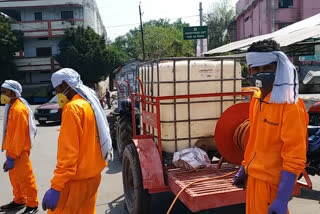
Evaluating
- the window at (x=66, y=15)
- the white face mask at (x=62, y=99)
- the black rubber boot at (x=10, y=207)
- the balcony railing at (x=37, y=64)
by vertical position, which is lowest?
the black rubber boot at (x=10, y=207)

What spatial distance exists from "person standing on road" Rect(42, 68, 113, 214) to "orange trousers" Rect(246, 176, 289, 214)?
1.38 metres

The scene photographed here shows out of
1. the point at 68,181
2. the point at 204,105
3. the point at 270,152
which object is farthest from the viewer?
the point at 204,105

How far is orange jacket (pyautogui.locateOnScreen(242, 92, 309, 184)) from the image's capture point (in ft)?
6.97

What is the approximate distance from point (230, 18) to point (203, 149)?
42736 millimetres

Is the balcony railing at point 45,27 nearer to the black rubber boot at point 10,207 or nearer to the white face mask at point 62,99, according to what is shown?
the black rubber boot at point 10,207

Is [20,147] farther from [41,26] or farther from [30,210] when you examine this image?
[41,26]

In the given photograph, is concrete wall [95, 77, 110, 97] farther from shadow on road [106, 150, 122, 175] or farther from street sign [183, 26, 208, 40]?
shadow on road [106, 150, 122, 175]

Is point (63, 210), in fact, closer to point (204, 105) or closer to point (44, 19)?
point (204, 105)

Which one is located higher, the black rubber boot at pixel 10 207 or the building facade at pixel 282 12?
the building facade at pixel 282 12

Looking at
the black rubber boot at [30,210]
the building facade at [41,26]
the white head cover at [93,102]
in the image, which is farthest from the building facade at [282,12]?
the white head cover at [93,102]

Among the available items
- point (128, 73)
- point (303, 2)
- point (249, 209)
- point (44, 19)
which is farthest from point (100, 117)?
point (44, 19)

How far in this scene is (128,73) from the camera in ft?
30.4

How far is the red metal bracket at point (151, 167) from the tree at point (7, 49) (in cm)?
3570

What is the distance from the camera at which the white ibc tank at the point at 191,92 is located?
13.8ft
